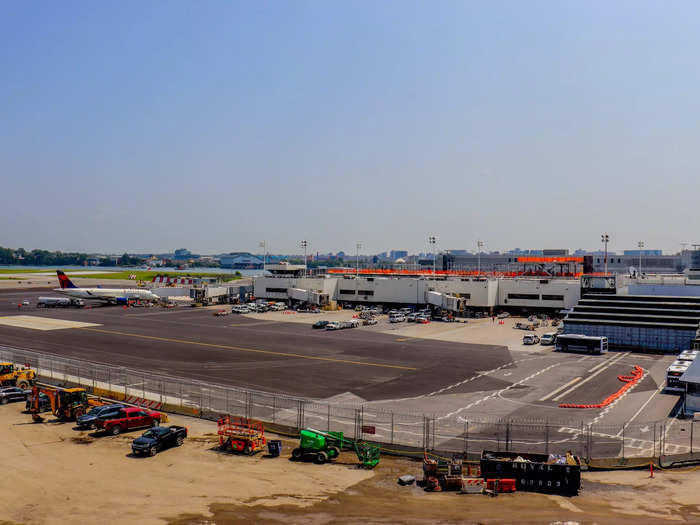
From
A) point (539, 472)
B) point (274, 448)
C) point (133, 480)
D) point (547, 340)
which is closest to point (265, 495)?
point (274, 448)

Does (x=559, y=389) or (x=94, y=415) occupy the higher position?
(x=559, y=389)

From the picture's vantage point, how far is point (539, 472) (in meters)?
30.9

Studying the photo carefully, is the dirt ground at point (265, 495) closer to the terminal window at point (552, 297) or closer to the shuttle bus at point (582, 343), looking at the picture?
the shuttle bus at point (582, 343)

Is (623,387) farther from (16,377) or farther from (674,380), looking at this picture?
(16,377)

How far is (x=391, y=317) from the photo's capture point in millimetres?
113375

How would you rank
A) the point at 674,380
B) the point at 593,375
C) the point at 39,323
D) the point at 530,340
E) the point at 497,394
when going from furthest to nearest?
the point at 39,323 < the point at 530,340 < the point at 593,375 < the point at 674,380 < the point at 497,394

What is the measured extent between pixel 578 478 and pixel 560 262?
113 meters

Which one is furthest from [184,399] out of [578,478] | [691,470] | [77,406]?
[691,470]

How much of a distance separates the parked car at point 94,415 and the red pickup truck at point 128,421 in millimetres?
425

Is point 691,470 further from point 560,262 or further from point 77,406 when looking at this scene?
point 560,262

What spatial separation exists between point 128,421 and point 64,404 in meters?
6.77

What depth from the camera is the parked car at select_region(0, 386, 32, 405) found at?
1954 inches

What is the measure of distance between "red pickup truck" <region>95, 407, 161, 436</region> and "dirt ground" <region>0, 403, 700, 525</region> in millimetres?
3315

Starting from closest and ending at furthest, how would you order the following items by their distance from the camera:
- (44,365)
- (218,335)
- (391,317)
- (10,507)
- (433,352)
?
(10,507) → (44,365) → (433,352) → (218,335) → (391,317)
